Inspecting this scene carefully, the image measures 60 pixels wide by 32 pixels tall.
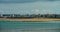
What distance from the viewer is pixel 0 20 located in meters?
1.20

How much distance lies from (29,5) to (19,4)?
10 centimetres

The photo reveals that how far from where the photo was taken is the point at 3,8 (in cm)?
123

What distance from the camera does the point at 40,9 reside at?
1201mm

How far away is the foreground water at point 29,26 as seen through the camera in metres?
1.17

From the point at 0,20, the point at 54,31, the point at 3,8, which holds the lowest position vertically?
the point at 54,31

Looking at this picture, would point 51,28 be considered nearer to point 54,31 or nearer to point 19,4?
point 54,31

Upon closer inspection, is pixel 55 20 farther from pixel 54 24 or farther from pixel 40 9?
pixel 40 9

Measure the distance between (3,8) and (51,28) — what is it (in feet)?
1.61

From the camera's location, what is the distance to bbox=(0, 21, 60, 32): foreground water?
1.17 metres

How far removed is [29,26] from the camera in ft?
3.90

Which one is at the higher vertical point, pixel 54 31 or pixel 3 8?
pixel 3 8

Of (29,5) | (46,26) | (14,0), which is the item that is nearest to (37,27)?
(46,26)

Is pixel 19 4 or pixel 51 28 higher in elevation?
pixel 19 4

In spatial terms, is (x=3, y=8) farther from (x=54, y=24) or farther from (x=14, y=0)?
(x=54, y=24)
